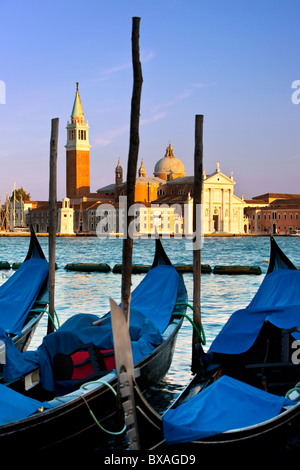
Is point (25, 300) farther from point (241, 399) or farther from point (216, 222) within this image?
point (216, 222)

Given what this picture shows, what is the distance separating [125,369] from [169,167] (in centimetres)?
5750

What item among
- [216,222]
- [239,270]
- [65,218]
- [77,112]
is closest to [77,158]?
[77,112]

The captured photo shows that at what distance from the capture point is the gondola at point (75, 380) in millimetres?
2691

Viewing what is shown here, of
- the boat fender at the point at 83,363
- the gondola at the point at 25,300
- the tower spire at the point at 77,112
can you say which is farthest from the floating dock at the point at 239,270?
the tower spire at the point at 77,112

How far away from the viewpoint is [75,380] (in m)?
3.46

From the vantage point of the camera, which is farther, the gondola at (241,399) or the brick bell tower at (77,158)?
the brick bell tower at (77,158)

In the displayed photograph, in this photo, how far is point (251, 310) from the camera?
3840mm

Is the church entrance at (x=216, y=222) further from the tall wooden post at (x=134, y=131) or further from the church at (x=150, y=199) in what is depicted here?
the tall wooden post at (x=134, y=131)

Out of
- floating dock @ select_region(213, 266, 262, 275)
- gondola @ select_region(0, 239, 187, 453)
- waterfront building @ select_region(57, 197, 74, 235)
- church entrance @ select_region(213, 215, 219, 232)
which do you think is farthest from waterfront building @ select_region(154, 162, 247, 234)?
gondola @ select_region(0, 239, 187, 453)

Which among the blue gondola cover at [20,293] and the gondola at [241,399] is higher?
the blue gondola cover at [20,293]

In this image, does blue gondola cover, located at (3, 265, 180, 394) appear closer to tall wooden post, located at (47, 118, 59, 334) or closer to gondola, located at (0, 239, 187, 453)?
gondola, located at (0, 239, 187, 453)

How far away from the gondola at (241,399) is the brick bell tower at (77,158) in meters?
55.8

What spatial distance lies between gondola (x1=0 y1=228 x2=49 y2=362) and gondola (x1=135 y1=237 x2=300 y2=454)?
1.71m
